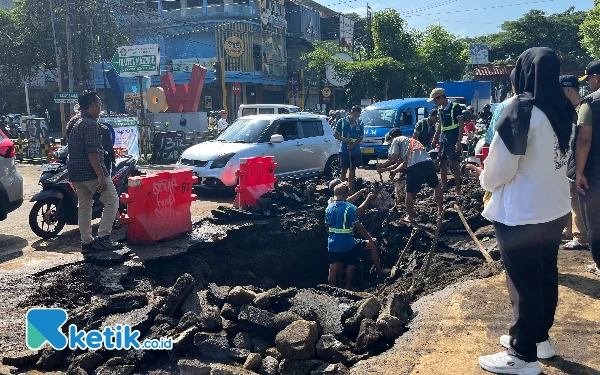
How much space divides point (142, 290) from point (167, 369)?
1711 millimetres

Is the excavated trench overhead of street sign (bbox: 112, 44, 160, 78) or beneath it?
beneath

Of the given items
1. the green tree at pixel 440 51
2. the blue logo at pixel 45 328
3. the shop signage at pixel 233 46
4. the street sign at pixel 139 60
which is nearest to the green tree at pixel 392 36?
the green tree at pixel 440 51

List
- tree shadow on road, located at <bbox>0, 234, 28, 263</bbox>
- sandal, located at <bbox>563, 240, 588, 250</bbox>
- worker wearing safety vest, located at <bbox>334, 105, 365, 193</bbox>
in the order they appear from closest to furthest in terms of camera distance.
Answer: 1. sandal, located at <bbox>563, 240, 588, 250</bbox>
2. tree shadow on road, located at <bbox>0, 234, 28, 263</bbox>
3. worker wearing safety vest, located at <bbox>334, 105, 365, 193</bbox>

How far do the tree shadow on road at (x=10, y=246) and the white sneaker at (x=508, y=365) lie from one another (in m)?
5.87

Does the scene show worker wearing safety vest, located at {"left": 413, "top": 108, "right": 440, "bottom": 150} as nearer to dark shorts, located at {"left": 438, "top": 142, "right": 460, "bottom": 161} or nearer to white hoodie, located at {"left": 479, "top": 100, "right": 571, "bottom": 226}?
dark shorts, located at {"left": 438, "top": 142, "right": 460, "bottom": 161}

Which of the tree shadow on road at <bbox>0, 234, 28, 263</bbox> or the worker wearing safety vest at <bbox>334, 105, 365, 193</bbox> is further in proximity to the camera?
the worker wearing safety vest at <bbox>334, 105, 365, 193</bbox>

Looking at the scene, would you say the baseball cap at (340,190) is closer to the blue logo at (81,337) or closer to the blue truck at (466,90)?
the blue logo at (81,337)

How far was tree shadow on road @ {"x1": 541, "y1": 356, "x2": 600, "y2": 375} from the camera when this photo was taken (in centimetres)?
342

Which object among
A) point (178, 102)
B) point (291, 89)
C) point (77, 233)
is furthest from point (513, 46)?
point (77, 233)

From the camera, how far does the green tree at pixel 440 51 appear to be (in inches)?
1329

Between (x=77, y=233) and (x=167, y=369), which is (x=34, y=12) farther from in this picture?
(x=167, y=369)

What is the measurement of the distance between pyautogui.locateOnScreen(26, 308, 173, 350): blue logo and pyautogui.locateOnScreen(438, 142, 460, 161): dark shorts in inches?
253

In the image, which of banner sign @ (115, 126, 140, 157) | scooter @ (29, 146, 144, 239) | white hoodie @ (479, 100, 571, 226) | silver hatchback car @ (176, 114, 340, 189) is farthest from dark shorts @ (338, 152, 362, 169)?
banner sign @ (115, 126, 140, 157)

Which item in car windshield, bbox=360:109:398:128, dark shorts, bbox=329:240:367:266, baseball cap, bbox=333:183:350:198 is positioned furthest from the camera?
car windshield, bbox=360:109:398:128
